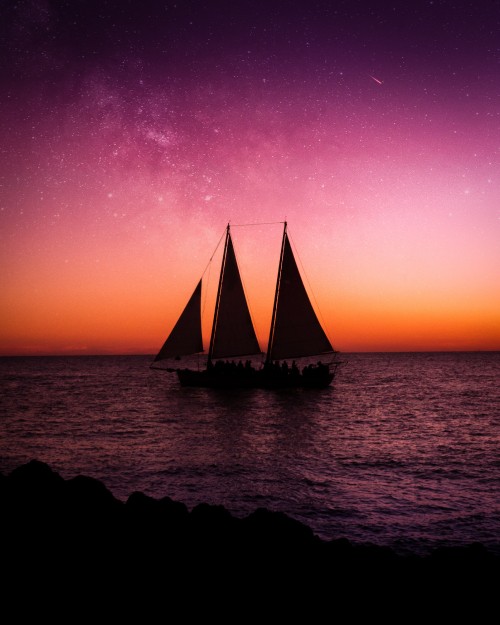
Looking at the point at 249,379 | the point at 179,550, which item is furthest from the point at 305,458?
the point at 249,379

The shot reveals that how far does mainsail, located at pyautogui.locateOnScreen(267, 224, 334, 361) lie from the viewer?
49500mm

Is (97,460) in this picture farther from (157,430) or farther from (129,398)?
(129,398)

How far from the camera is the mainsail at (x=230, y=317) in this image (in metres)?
50.8

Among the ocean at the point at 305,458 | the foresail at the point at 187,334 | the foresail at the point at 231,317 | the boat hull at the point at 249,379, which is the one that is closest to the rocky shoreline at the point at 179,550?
the ocean at the point at 305,458

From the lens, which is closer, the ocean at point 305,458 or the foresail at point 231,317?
the ocean at point 305,458

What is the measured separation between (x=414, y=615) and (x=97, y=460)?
18.5m

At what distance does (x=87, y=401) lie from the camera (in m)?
53.3

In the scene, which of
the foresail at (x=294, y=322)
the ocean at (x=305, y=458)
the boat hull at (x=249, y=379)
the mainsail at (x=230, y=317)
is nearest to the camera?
the ocean at (x=305, y=458)

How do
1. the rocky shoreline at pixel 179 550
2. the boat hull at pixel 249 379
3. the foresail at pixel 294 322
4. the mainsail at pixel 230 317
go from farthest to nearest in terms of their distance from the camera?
1. the boat hull at pixel 249 379
2. the mainsail at pixel 230 317
3. the foresail at pixel 294 322
4. the rocky shoreline at pixel 179 550

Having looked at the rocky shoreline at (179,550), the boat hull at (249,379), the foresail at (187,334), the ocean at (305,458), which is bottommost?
the ocean at (305,458)

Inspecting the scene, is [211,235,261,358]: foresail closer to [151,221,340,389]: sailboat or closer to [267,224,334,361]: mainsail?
[151,221,340,389]: sailboat

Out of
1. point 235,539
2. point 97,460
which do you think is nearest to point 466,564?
point 235,539

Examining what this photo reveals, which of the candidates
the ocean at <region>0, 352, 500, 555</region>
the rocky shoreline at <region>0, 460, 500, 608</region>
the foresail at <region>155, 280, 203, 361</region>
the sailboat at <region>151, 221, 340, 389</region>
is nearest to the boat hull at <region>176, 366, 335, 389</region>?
the sailboat at <region>151, 221, 340, 389</region>

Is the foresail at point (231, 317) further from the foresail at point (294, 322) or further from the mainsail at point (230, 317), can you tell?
the foresail at point (294, 322)
